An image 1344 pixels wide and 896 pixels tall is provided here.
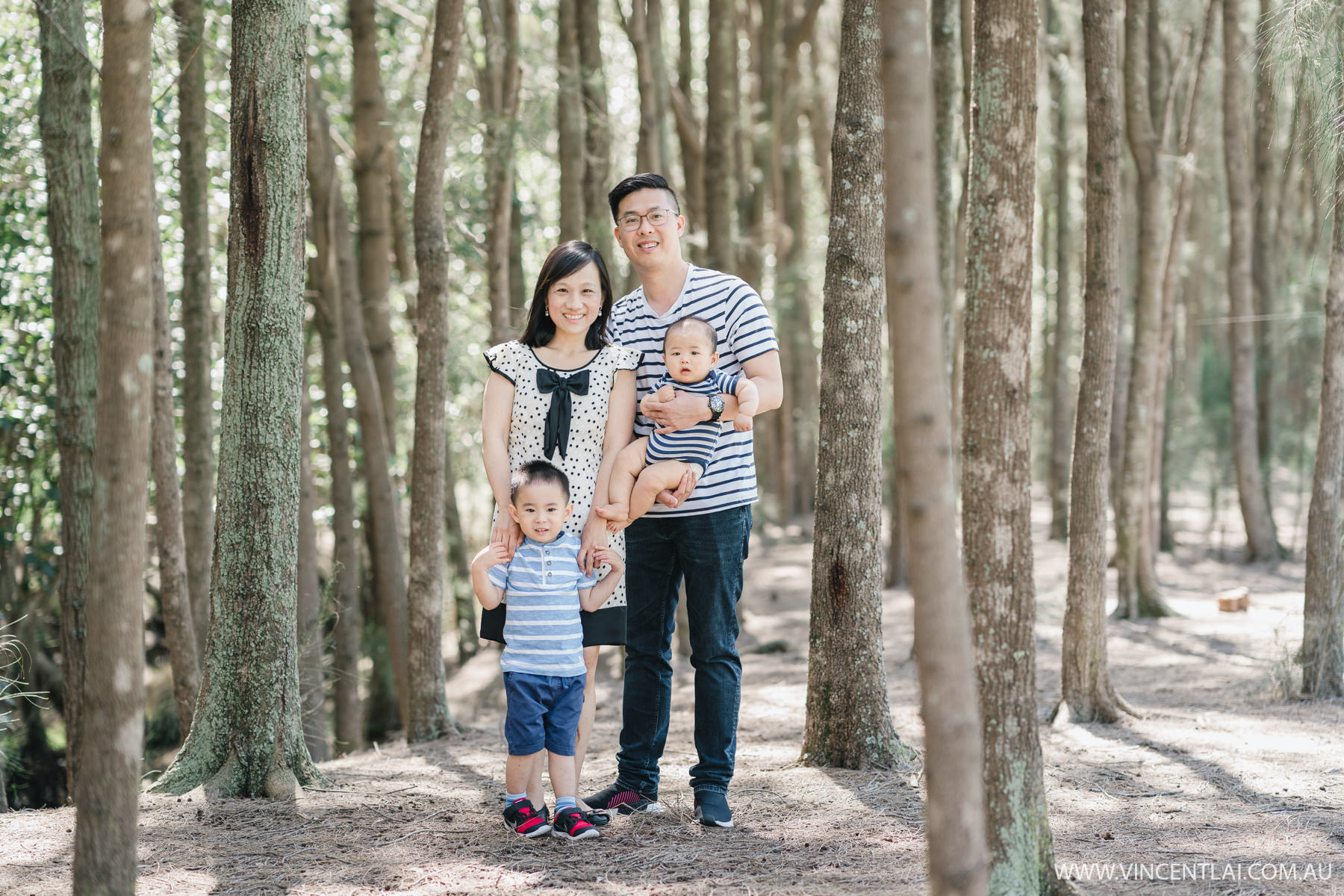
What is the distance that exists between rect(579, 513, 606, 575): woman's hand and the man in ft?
0.72

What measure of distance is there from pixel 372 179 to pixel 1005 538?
818 cm

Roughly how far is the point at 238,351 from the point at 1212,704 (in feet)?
20.7

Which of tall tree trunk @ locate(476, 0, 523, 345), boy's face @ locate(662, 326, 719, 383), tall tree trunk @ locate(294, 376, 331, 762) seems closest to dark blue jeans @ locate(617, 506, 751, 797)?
boy's face @ locate(662, 326, 719, 383)

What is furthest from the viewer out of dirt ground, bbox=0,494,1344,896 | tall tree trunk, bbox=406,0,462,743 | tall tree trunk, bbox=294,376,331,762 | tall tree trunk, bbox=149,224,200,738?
tall tree trunk, bbox=294,376,331,762

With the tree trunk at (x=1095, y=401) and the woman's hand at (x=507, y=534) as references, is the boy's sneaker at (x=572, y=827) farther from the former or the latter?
the tree trunk at (x=1095, y=401)

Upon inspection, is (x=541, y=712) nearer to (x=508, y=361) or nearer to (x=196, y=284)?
(x=508, y=361)

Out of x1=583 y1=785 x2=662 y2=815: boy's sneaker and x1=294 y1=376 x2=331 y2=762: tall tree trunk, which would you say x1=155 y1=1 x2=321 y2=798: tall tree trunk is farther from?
x1=294 y1=376 x2=331 y2=762: tall tree trunk

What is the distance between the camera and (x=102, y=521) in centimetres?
264

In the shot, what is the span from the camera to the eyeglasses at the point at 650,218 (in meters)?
3.84

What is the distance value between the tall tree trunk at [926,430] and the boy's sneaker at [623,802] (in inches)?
74.0

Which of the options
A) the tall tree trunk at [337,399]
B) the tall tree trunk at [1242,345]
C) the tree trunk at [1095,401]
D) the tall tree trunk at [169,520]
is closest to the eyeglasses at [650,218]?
the tree trunk at [1095,401]

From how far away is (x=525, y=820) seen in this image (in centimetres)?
373

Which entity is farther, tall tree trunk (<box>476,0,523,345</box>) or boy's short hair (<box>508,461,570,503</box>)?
tall tree trunk (<box>476,0,523,345</box>)

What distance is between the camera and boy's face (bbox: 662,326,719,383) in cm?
365
